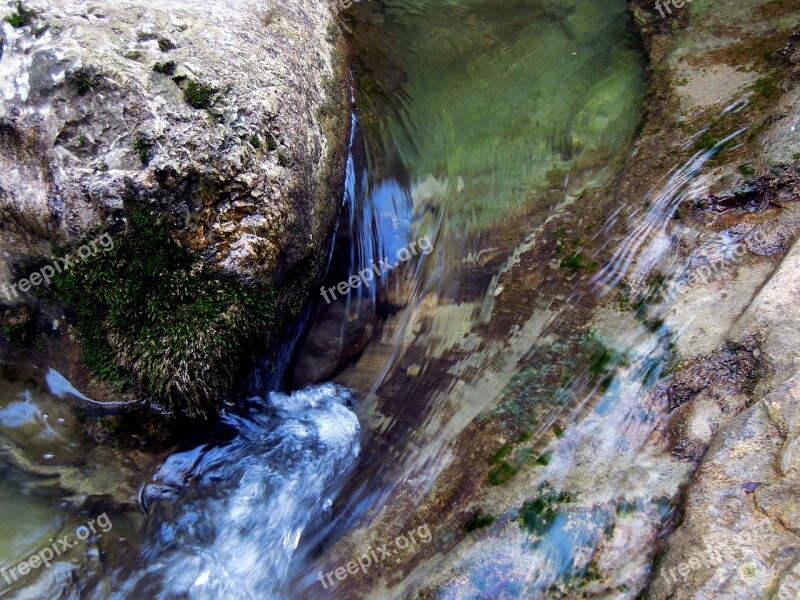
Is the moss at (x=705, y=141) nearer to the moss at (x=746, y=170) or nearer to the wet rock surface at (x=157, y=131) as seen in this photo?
the moss at (x=746, y=170)

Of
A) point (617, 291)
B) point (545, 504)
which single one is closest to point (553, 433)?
point (545, 504)

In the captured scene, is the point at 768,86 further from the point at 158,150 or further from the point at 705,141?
the point at 158,150

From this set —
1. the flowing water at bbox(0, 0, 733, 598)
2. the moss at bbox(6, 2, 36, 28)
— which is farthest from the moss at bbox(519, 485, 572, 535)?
the moss at bbox(6, 2, 36, 28)

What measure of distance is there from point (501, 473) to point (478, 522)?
0.32 m

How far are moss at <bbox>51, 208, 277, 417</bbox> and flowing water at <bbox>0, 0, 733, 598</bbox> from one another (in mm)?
490

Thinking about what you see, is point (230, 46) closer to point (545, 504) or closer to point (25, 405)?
point (25, 405)

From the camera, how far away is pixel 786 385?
2.88m

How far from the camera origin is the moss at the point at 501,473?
11.2 ft

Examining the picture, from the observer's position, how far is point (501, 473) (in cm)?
345

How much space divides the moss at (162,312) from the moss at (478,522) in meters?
1.82

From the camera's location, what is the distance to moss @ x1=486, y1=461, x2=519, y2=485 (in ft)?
11.2

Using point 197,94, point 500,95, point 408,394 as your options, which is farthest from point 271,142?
point 500,95

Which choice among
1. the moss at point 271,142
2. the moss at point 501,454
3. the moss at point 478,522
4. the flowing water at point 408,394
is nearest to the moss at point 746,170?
the flowing water at point 408,394

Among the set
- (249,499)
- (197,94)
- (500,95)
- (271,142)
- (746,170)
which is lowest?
(249,499)
